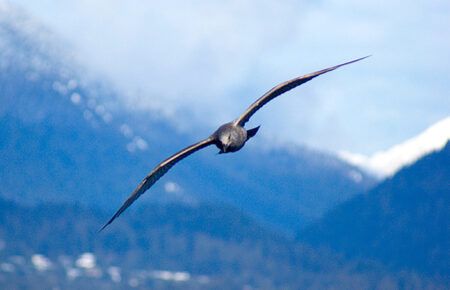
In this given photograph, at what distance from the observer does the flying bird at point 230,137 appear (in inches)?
942

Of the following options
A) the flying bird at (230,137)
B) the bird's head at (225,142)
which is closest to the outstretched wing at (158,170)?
the flying bird at (230,137)

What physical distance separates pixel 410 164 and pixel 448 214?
956 centimetres

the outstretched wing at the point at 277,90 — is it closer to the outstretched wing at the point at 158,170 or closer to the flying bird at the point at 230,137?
the flying bird at the point at 230,137

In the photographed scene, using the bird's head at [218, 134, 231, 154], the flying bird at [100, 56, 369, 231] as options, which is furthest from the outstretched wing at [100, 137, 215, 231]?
the bird's head at [218, 134, 231, 154]

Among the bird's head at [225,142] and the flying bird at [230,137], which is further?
the flying bird at [230,137]

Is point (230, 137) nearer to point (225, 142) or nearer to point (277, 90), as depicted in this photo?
point (225, 142)

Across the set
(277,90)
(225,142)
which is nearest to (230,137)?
(225,142)

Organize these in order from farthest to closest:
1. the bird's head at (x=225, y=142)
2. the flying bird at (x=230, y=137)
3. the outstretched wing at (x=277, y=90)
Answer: the outstretched wing at (x=277, y=90)
the flying bird at (x=230, y=137)
the bird's head at (x=225, y=142)

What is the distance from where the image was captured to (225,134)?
23969mm

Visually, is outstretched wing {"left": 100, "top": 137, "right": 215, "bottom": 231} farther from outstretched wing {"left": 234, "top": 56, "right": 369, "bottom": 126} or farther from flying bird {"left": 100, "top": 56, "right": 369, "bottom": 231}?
outstretched wing {"left": 234, "top": 56, "right": 369, "bottom": 126}

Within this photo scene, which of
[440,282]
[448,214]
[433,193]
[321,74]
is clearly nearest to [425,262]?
[440,282]

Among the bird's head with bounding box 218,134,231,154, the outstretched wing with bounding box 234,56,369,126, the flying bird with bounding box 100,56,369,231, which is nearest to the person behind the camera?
the bird's head with bounding box 218,134,231,154

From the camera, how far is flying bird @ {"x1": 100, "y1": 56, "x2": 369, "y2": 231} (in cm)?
2394

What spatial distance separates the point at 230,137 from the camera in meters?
23.9
